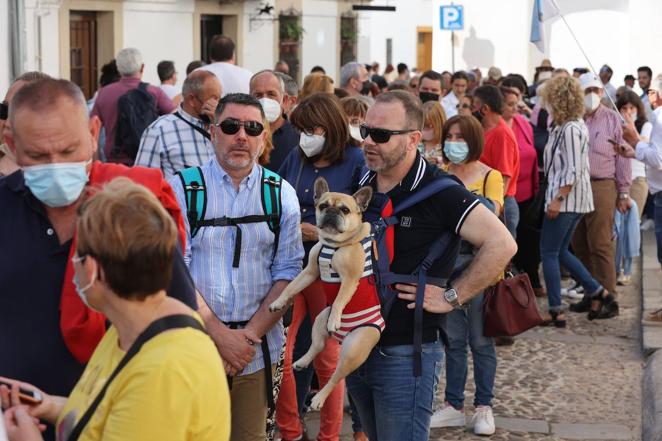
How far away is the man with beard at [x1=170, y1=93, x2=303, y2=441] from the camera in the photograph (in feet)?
15.5

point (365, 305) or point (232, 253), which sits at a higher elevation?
point (232, 253)

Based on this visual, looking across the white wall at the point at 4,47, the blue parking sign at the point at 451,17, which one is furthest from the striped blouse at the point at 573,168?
the blue parking sign at the point at 451,17

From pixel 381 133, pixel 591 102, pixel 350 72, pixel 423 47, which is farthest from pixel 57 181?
pixel 423 47

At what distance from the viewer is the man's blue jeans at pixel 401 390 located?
179 inches

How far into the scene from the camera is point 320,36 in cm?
2928

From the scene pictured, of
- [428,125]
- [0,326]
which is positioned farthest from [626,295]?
[0,326]

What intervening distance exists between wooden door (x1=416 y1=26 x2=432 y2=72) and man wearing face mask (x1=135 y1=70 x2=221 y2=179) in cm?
3704

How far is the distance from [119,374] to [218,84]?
14.6 ft

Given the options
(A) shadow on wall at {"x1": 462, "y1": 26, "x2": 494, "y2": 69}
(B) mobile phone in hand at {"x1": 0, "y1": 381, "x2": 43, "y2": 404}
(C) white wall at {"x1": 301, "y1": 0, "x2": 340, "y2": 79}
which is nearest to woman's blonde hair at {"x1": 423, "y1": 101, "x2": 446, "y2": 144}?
(B) mobile phone in hand at {"x1": 0, "y1": 381, "x2": 43, "y2": 404}

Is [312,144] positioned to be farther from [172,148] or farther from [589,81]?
[589,81]

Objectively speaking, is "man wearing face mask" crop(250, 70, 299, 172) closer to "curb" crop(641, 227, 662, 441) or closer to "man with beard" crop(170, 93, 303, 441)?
"man with beard" crop(170, 93, 303, 441)

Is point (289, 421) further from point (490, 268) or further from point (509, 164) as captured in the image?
point (509, 164)

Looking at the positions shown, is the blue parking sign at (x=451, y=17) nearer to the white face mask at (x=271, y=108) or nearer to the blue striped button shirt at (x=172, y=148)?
the white face mask at (x=271, y=108)

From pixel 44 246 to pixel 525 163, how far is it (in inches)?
307
